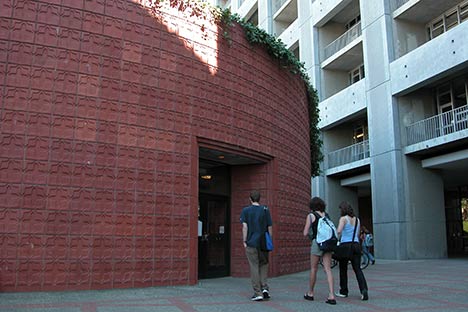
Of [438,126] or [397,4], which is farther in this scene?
[397,4]

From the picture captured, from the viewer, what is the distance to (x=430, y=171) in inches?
870

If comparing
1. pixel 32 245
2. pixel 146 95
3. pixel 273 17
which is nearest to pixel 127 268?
pixel 32 245

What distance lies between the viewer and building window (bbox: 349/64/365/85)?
28686mm

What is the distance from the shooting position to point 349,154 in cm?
2762

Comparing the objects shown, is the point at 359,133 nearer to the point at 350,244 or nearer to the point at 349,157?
the point at 349,157

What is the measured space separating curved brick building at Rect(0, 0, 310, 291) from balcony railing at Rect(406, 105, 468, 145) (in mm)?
13459

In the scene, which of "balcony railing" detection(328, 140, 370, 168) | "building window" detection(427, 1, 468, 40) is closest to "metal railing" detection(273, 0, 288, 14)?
"balcony railing" detection(328, 140, 370, 168)

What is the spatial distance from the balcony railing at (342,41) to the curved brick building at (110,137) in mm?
18707

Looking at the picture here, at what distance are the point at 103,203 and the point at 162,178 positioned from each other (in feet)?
3.93

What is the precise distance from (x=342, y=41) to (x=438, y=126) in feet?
31.7

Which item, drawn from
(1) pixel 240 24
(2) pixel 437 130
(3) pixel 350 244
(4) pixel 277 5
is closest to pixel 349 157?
(2) pixel 437 130

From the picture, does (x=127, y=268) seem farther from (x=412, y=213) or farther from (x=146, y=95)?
(x=412, y=213)

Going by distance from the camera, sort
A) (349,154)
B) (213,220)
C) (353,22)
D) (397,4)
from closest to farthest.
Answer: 1. (213,220)
2. (397,4)
3. (349,154)
4. (353,22)

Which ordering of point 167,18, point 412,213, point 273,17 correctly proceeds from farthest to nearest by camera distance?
point 273,17 → point 412,213 → point 167,18
